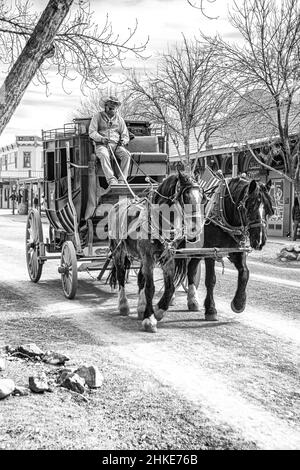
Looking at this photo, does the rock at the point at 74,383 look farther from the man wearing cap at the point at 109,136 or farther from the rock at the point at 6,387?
the man wearing cap at the point at 109,136

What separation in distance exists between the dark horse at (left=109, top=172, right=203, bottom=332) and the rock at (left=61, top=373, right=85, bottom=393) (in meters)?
2.35

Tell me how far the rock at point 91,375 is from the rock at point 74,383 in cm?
7

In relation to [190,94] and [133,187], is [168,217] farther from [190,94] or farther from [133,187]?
[190,94]

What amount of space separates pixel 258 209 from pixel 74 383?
11.6ft

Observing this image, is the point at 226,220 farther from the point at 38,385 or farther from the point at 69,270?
the point at 38,385

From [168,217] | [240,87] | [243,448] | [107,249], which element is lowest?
[243,448]

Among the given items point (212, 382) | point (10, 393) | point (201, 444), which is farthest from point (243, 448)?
point (10, 393)

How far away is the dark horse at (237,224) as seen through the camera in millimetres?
7465

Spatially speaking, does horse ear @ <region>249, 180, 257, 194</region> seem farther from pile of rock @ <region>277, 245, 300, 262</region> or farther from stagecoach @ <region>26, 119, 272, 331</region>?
pile of rock @ <region>277, 245, 300, 262</region>

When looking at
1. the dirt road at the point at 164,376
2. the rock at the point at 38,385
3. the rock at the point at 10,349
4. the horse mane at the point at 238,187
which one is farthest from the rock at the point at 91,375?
the horse mane at the point at 238,187

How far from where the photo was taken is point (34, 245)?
1136 centimetres

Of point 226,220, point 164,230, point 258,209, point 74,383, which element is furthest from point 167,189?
point 74,383

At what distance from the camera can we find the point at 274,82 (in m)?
14.8

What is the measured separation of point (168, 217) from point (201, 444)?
370 centimetres
